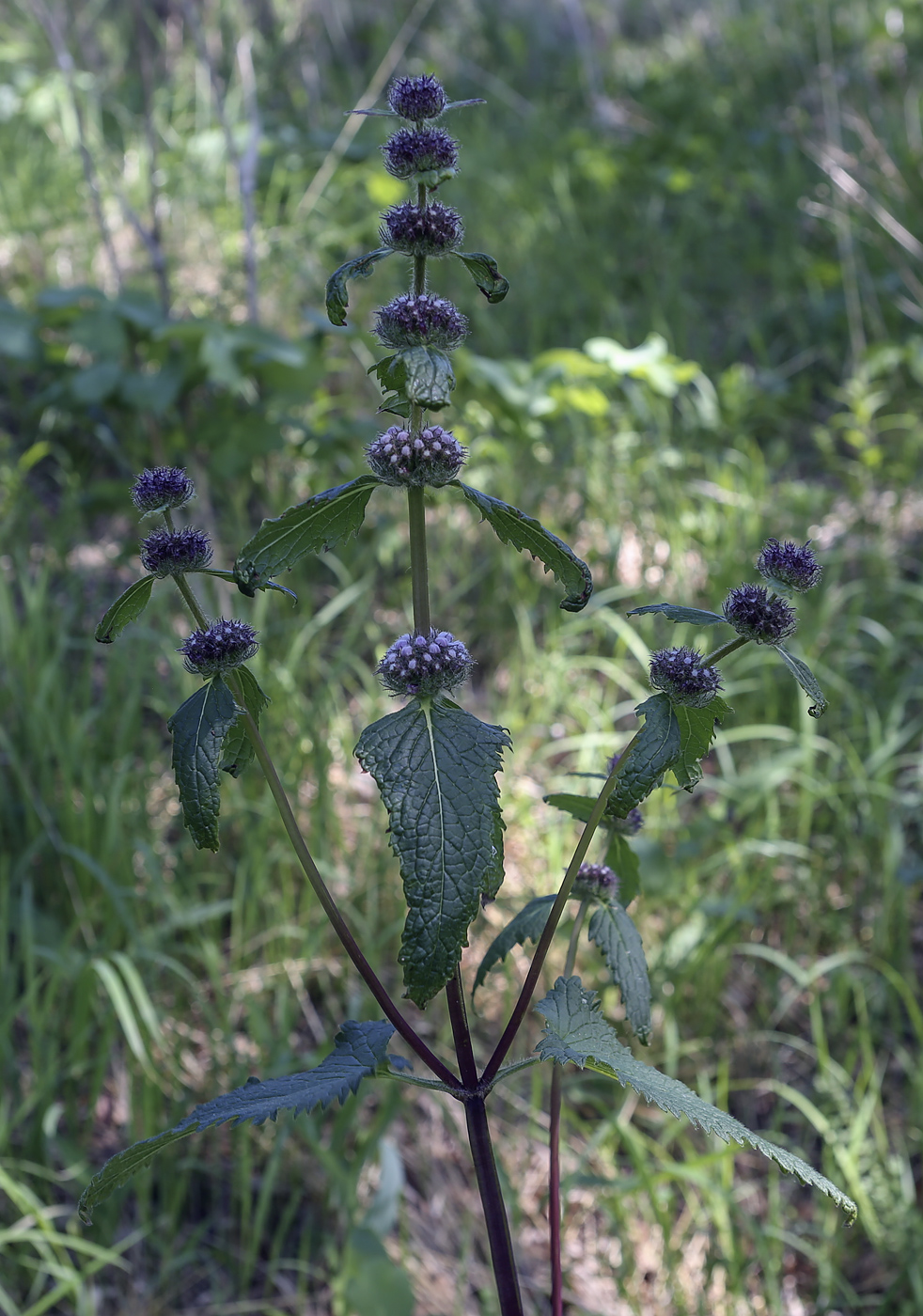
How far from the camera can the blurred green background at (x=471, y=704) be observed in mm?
1912

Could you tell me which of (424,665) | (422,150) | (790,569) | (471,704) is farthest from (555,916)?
(471,704)

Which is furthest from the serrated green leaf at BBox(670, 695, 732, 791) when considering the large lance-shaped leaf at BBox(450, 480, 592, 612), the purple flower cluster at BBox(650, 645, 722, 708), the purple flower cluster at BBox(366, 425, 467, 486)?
the purple flower cluster at BBox(366, 425, 467, 486)

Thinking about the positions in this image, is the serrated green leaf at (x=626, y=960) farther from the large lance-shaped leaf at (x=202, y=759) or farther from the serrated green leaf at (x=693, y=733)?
the large lance-shaped leaf at (x=202, y=759)

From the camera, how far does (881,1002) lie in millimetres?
2270

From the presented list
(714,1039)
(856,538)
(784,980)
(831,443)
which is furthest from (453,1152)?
(831,443)

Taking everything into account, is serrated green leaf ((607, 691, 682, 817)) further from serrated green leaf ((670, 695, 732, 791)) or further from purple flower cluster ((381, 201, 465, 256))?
purple flower cluster ((381, 201, 465, 256))

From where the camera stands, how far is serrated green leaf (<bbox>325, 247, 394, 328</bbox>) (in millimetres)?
809

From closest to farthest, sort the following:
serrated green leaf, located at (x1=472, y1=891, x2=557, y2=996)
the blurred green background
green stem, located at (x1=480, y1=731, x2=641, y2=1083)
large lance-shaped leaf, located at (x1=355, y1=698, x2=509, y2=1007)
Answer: large lance-shaped leaf, located at (x1=355, y1=698, x2=509, y2=1007) → green stem, located at (x1=480, y1=731, x2=641, y2=1083) → serrated green leaf, located at (x1=472, y1=891, x2=557, y2=996) → the blurred green background

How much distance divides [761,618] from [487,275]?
0.36 m

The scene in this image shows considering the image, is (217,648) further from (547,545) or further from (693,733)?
(693,733)

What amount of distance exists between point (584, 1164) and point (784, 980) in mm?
751

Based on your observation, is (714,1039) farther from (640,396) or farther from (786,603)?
(640,396)

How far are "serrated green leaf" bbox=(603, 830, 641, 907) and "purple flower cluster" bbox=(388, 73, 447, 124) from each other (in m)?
0.68

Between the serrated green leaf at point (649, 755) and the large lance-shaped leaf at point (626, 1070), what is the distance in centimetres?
18
